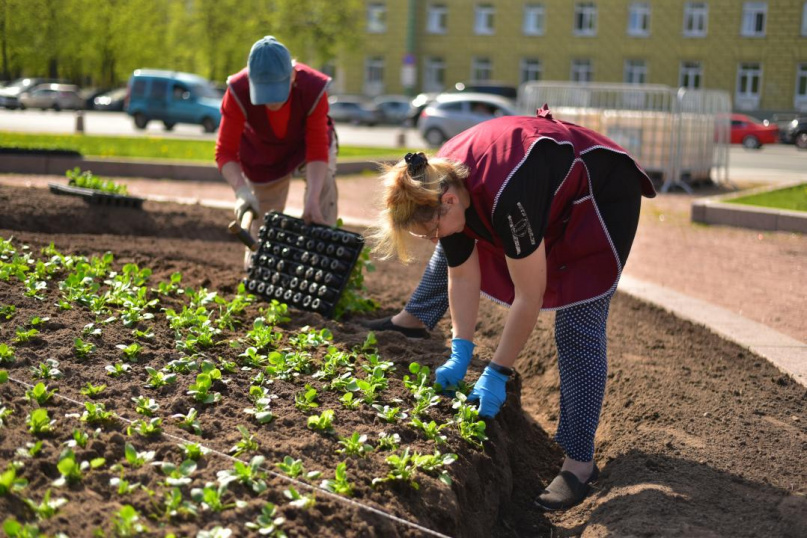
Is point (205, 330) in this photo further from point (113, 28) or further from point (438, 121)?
point (438, 121)

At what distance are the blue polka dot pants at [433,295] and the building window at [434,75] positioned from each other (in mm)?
44423

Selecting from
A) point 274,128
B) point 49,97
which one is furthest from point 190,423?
point 49,97

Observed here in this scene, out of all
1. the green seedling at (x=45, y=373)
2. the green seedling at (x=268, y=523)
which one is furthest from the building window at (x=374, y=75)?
the green seedling at (x=268, y=523)

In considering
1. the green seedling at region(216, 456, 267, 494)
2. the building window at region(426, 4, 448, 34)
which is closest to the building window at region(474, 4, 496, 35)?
the building window at region(426, 4, 448, 34)

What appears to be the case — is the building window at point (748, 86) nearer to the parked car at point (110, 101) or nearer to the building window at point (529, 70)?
the building window at point (529, 70)

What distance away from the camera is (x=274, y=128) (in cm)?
539

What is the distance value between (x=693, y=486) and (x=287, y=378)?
1572 mm

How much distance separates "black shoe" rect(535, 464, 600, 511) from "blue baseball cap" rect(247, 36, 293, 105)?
2.51m

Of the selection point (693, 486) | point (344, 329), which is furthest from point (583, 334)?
point (344, 329)

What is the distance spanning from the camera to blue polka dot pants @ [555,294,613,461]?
345 cm

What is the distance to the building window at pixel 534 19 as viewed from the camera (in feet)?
149

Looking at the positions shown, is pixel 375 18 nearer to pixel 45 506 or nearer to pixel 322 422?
pixel 322 422

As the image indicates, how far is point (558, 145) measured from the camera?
3.22 m

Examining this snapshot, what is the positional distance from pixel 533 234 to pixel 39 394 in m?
1.69
